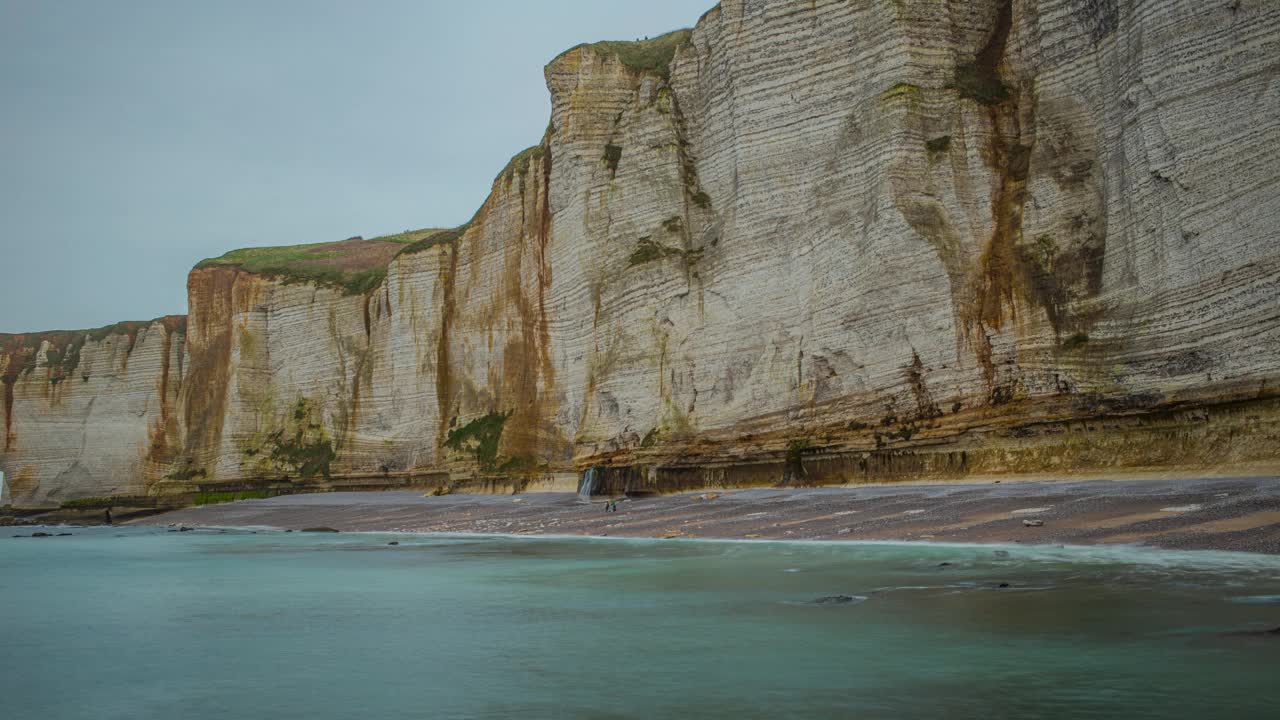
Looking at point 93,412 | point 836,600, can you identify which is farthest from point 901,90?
point 93,412

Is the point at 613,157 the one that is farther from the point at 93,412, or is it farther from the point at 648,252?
the point at 93,412

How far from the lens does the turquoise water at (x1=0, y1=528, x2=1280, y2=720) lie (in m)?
5.30

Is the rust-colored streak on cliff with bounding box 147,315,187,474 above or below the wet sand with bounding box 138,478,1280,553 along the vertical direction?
above

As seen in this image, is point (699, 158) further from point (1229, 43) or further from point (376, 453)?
point (376, 453)

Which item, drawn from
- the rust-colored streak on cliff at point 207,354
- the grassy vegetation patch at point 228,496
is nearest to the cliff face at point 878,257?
the grassy vegetation patch at point 228,496

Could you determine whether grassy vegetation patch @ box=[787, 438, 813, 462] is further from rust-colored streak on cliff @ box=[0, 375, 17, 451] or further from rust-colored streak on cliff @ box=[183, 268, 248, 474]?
rust-colored streak on cliff @ box=[0, 375, 17, 451]

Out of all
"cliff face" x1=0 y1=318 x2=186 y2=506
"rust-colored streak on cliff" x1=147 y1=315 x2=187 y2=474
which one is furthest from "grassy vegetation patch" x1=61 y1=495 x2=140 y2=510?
"rust-colored streak on cliff" x1=147 y1=315 x2=187 y2=474

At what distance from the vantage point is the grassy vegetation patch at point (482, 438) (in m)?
34.7

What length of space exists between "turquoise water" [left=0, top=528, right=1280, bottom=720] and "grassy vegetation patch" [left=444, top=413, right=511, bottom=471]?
2134 cm

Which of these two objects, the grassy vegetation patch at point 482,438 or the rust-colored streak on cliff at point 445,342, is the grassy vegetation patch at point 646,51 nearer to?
the rust-colored streak on cliff at point 445,342

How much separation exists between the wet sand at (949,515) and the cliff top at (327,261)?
2145cm

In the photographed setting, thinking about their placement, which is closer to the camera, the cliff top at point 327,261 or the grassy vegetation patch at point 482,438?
the grassy vegetation patch at point 482,438

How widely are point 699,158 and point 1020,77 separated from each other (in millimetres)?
9631

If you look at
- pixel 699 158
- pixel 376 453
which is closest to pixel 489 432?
pixel 376 453
